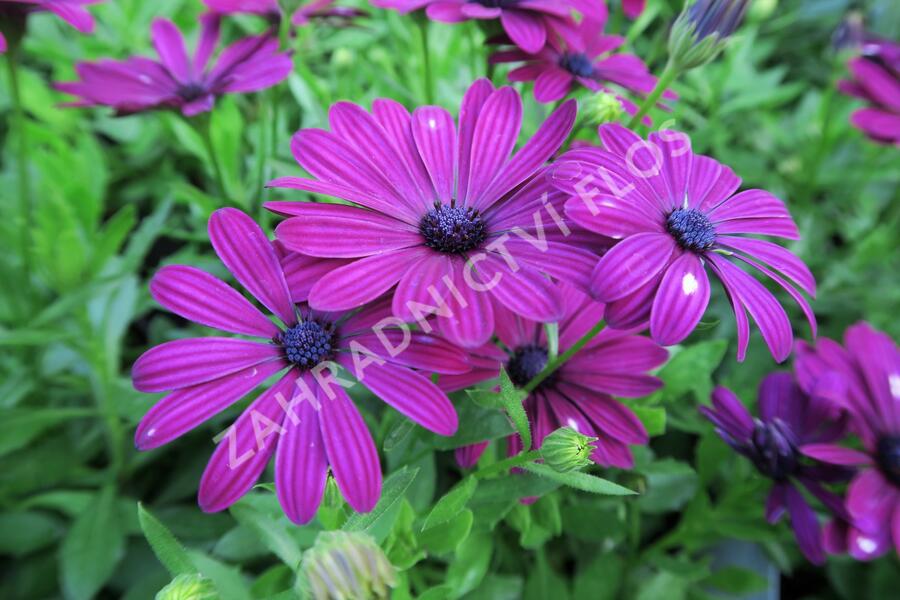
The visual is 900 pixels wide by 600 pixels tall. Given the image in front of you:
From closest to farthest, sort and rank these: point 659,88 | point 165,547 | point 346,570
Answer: point 346,570 → point 165,547 → point 659,88

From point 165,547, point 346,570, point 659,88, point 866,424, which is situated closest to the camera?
point 346,570

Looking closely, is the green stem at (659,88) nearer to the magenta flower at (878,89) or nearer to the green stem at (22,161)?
the magenta flower at (878,89)

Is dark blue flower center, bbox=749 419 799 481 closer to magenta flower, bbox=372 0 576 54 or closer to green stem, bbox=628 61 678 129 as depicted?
green stem, bbox=628 61 678 129

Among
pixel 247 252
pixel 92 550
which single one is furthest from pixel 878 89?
A: pixel 92 550

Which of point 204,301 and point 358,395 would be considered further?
point 358,395

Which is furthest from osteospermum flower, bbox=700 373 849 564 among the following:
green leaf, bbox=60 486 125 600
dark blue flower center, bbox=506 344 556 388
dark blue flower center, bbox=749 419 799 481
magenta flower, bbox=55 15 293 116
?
green leaf, bbox=60 486 125 600

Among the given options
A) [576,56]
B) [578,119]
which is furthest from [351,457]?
[576,56]

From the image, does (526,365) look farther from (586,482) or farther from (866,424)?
(866,424)
